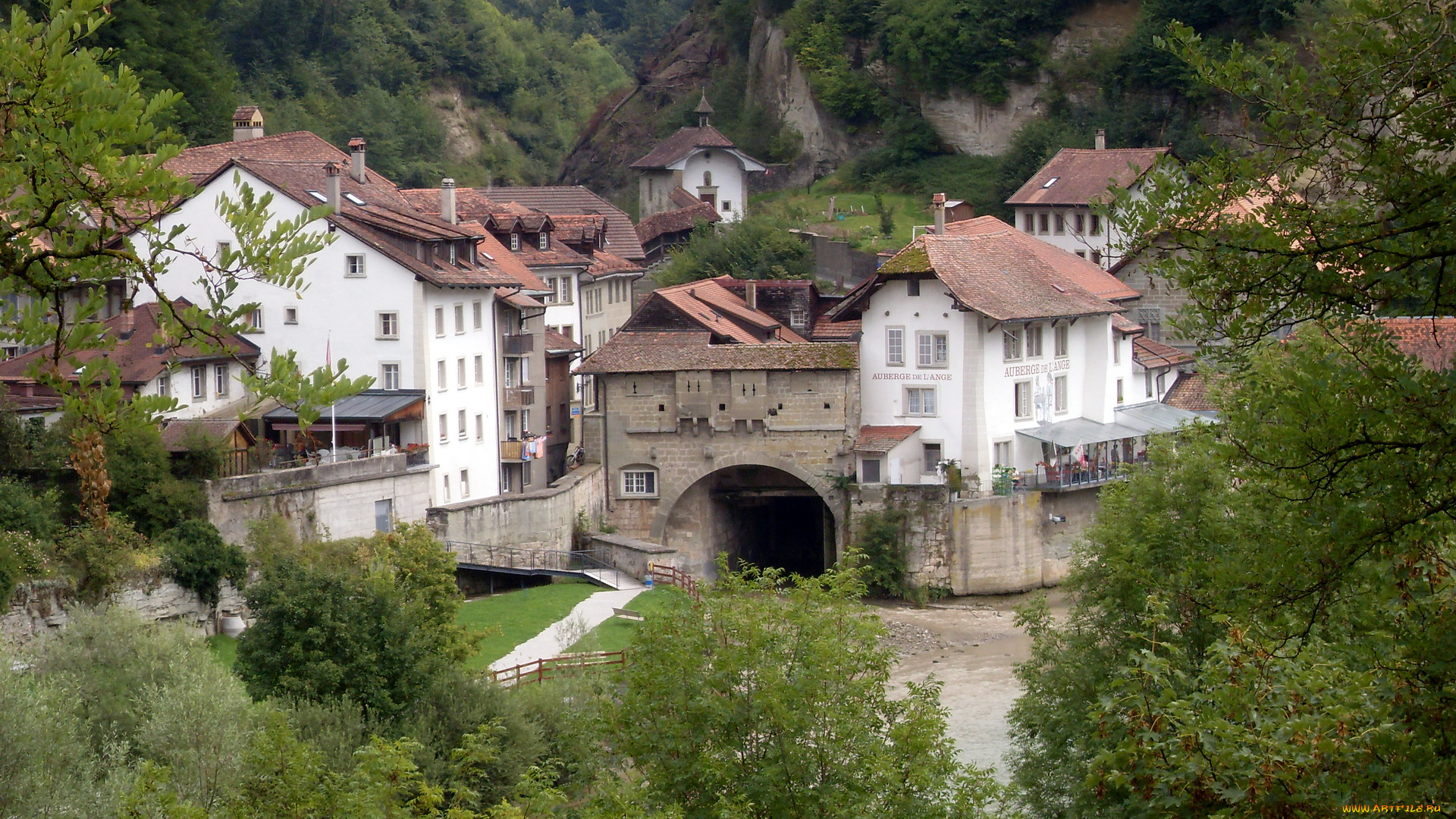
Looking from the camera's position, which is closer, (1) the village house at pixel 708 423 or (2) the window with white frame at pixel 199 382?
(2) the window with white frame at pixel 199 382

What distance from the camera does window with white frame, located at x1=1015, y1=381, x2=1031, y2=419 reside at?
51.7 metres

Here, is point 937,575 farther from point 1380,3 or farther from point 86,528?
point 1380,3

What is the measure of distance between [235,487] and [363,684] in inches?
465

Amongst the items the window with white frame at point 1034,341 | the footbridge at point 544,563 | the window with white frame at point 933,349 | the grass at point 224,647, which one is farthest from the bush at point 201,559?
the window with white frame at point 1034,341

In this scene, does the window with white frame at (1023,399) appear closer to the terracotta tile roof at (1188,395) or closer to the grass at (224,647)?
the terracotta tile roof at (1188,395)

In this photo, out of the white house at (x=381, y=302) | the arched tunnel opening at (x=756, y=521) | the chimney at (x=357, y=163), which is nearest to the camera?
the white house at (x=381, y=302)

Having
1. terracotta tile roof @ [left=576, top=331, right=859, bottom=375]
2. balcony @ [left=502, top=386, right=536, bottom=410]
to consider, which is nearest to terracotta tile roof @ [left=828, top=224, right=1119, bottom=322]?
terracotta tile roof @ [left=576, top=331, right=859, bottom=375]

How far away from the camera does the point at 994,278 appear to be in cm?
5212

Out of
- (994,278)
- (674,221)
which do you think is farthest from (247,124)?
(994,278)

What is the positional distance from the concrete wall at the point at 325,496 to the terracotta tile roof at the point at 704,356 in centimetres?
807

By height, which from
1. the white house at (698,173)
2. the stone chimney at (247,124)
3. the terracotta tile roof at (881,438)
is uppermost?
the white house at (698,173)

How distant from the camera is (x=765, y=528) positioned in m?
55.9

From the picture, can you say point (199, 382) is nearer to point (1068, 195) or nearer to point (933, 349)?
point (933, 349)

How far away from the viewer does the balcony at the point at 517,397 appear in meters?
49.7
